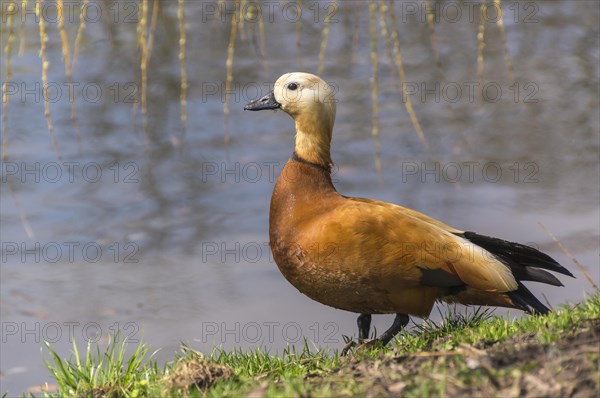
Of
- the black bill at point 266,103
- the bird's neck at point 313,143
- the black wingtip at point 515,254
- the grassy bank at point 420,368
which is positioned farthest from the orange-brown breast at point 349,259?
the black bill at point 266,103

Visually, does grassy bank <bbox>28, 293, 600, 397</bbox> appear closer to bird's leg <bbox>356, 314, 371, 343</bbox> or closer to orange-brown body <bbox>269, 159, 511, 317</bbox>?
orange-brown body <bbox>269, 159, 511, 317</bbox>

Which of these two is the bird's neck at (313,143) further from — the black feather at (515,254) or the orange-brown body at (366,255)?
the black feather at (515,254)

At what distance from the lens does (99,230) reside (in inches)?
383

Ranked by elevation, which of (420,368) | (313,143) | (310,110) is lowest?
(420,368)

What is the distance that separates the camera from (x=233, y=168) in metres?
11.0

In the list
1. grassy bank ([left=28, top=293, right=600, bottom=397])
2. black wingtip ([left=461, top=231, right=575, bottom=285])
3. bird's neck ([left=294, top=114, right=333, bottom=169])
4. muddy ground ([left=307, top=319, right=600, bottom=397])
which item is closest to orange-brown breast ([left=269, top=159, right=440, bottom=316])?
grassy bank ([left=28, top=293, right=600, bottom=397])

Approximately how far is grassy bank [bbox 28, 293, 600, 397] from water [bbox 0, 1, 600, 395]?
0.92m

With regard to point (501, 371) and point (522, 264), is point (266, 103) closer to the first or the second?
point (522, 264)

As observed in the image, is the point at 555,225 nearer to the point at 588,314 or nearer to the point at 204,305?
the point at 204,305

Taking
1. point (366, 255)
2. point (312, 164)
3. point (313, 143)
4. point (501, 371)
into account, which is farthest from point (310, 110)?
point (501, 371)

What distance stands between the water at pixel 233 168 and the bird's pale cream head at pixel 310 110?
0.43 m

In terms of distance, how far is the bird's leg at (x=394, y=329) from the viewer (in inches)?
232

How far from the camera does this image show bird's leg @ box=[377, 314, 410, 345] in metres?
5.89

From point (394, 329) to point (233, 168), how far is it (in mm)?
5296
